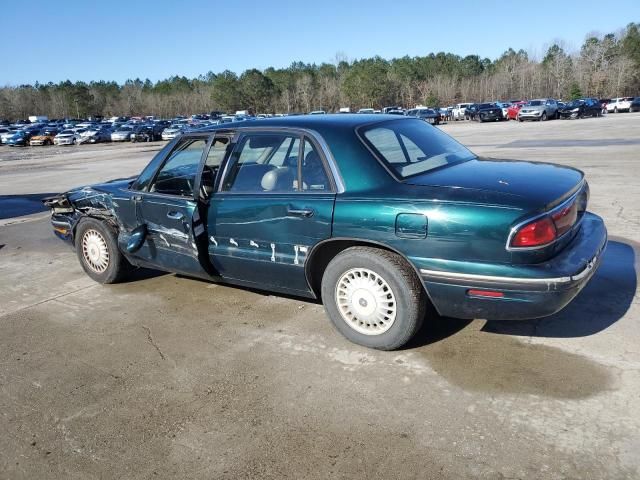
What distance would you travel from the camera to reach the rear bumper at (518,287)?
313cm

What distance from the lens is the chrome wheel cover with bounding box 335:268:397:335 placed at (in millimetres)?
3656

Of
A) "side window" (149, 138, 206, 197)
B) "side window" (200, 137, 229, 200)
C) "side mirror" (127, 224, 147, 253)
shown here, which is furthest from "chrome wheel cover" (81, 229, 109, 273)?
"side window" (200, 137, 229, 200)

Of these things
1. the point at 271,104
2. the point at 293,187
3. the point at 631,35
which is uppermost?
the point at 631,35

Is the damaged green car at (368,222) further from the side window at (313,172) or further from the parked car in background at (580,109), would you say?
the parked car in background at (580,109)

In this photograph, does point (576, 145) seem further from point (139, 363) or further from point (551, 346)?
point (139, 363)

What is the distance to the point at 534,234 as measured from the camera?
312 cm

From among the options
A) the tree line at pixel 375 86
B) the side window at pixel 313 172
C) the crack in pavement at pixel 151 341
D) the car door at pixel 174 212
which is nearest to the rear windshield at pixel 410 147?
the side window at pixel 313 172

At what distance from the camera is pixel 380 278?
11.9 ft

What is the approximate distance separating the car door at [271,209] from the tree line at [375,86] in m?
76.6

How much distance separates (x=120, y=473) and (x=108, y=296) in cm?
289

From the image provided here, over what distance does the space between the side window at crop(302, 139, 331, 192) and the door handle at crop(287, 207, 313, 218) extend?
0.53 ft

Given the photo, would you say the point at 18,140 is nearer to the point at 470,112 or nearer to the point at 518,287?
the point at 470,112

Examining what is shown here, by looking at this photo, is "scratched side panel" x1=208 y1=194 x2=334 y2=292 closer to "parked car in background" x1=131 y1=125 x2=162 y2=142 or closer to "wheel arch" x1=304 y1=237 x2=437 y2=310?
"wheel arch" x1=304 y1=237 x2=437 y2=310

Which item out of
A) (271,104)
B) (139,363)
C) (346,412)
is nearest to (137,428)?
(139,363)
